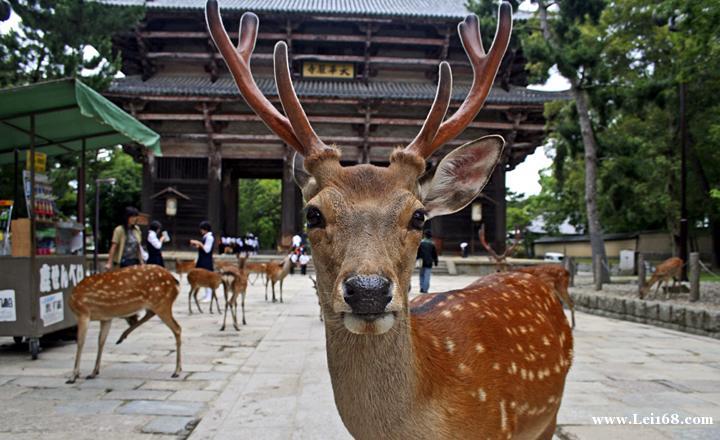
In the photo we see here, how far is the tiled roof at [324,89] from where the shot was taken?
1880 centimetres

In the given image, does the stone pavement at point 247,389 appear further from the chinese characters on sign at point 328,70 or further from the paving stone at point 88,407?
the chinese characters on sign at point 328,70

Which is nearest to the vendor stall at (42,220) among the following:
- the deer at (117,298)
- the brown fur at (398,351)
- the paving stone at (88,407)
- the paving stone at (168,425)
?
the deer at (117,298)

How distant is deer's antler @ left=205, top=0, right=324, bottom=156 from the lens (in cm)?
203

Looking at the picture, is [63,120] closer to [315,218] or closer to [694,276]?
[315,218]

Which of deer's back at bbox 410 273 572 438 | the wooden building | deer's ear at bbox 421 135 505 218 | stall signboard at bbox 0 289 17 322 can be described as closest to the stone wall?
deer's back at bbox 410 273 572 438

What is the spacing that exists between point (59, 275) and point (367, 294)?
18.8 feet

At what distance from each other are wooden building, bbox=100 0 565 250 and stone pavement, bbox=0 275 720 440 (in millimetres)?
13482

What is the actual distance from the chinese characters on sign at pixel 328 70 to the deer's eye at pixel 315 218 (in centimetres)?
2014

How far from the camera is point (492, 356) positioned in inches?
78.2

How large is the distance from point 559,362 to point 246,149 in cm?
1897

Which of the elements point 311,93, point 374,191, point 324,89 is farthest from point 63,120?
point 324,89

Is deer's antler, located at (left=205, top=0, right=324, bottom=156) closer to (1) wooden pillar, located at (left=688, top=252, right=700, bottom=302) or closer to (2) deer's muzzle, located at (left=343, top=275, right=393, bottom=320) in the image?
(2) deer's muzzle, located at (left=343, top=275, right=393, bottom=320)

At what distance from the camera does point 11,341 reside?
635cm

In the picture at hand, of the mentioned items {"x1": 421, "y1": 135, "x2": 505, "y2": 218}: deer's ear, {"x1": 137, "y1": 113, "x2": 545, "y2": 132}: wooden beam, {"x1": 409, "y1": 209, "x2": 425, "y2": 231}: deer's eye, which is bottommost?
{"x1": 409, "y1": 209, "x2": 425, "y2": 231}: deer's eye
